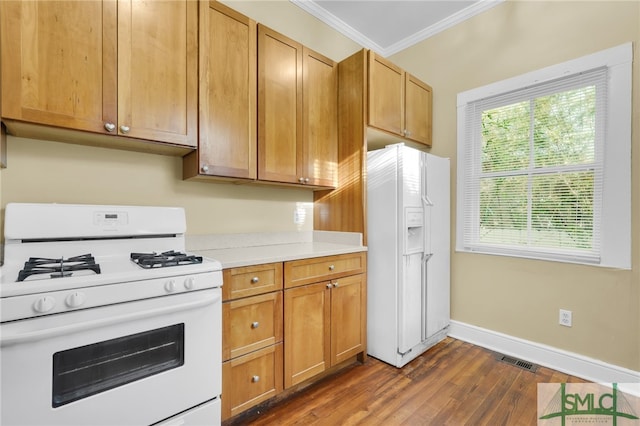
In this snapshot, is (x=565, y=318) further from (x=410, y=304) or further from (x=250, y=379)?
(x=250, y=379)

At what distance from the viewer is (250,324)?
1677 millimetres

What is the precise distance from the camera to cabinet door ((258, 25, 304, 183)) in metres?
2.06

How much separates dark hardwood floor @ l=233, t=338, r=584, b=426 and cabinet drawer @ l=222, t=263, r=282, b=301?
2.42 feet

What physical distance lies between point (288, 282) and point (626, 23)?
9.37ft

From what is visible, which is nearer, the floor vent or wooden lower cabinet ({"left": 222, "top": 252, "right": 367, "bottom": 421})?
wooden lower cabinet ({"left": 222, "top": 252, "right": 367, "bottom": 421})

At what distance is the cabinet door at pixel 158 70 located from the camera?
5.00 feet

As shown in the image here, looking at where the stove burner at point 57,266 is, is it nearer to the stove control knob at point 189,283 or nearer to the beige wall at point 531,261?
the stove control knob at point 189,283

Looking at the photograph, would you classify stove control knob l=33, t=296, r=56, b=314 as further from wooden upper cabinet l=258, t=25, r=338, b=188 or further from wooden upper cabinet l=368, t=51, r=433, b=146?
wooden upper cabinet l=368, t=51, r=433, b=146

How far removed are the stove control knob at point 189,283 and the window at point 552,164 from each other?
239cm

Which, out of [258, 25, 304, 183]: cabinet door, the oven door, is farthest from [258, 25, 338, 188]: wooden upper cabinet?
the oven door

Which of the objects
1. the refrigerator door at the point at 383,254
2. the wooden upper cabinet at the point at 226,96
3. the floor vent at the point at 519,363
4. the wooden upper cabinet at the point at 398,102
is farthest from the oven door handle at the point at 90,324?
the floor vent at the point at 519,363

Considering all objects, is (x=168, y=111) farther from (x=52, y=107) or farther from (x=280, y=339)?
(x=280, y=339)

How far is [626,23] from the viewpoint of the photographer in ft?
6.77

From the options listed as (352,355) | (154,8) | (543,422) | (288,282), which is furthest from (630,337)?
(154,8)
